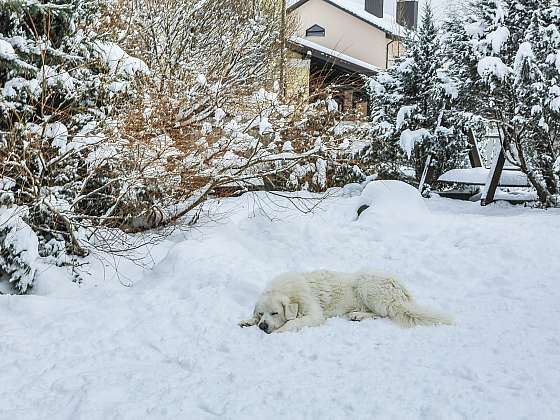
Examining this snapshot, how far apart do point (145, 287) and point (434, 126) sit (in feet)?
32.2

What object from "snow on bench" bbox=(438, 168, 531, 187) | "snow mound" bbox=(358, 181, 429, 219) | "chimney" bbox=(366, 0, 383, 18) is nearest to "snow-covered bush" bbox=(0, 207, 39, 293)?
"snow mound" bbox=(358, 181, 429, 219)

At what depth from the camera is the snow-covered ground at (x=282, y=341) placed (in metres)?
2.96

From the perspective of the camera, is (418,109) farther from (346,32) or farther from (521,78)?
(346,32)

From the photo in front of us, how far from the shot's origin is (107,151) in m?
6.28

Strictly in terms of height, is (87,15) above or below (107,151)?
above

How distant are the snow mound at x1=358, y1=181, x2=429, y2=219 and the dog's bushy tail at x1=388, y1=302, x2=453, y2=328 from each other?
421 centimetres

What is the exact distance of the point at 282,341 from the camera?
13.3 ft

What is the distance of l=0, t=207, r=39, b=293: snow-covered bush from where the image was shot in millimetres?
5340

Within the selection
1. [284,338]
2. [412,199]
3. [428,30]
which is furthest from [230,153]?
[428,30]

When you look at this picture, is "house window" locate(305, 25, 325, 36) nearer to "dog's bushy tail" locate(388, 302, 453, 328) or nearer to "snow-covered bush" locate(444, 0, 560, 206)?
"snow-covered bush" locate(444, 0, 560, 206)

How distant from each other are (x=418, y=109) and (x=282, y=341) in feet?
34.9

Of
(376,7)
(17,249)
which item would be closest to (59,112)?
(17,249)

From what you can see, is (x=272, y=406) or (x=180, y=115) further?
(x=180, y=115)

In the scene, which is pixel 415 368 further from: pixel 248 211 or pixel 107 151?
pixel 248 211
